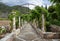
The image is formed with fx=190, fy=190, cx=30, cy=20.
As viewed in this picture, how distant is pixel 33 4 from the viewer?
38.4 metres

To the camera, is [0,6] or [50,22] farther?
Result: [0,6]

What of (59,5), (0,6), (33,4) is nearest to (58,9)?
(59,5)

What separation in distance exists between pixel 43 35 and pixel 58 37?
5.63 ft

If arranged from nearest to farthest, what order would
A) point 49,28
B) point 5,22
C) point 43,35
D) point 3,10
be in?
1. point 43,35
2. point 49,28
3. point 3,10
4. point 5,22

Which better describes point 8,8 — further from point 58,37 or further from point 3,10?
point 58,37

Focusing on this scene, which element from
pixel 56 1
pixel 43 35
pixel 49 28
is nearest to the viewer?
pixel 56 1

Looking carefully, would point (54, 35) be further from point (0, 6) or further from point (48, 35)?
point (0, 6)

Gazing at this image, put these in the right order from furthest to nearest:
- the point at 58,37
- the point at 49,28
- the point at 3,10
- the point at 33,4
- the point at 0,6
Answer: the point at 3,10
the point at 0,6
the point at 33,4
the point at 49,28
the point at 58,37

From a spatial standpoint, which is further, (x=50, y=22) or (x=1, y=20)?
(x=1, y=20)

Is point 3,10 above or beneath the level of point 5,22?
above

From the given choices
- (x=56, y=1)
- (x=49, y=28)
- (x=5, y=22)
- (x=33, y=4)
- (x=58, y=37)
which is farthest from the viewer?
(x=5, y=22)

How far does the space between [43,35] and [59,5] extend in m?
4.83

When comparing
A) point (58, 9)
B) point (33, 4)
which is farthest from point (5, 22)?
point (58, 9)

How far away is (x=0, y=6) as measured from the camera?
52719mm
